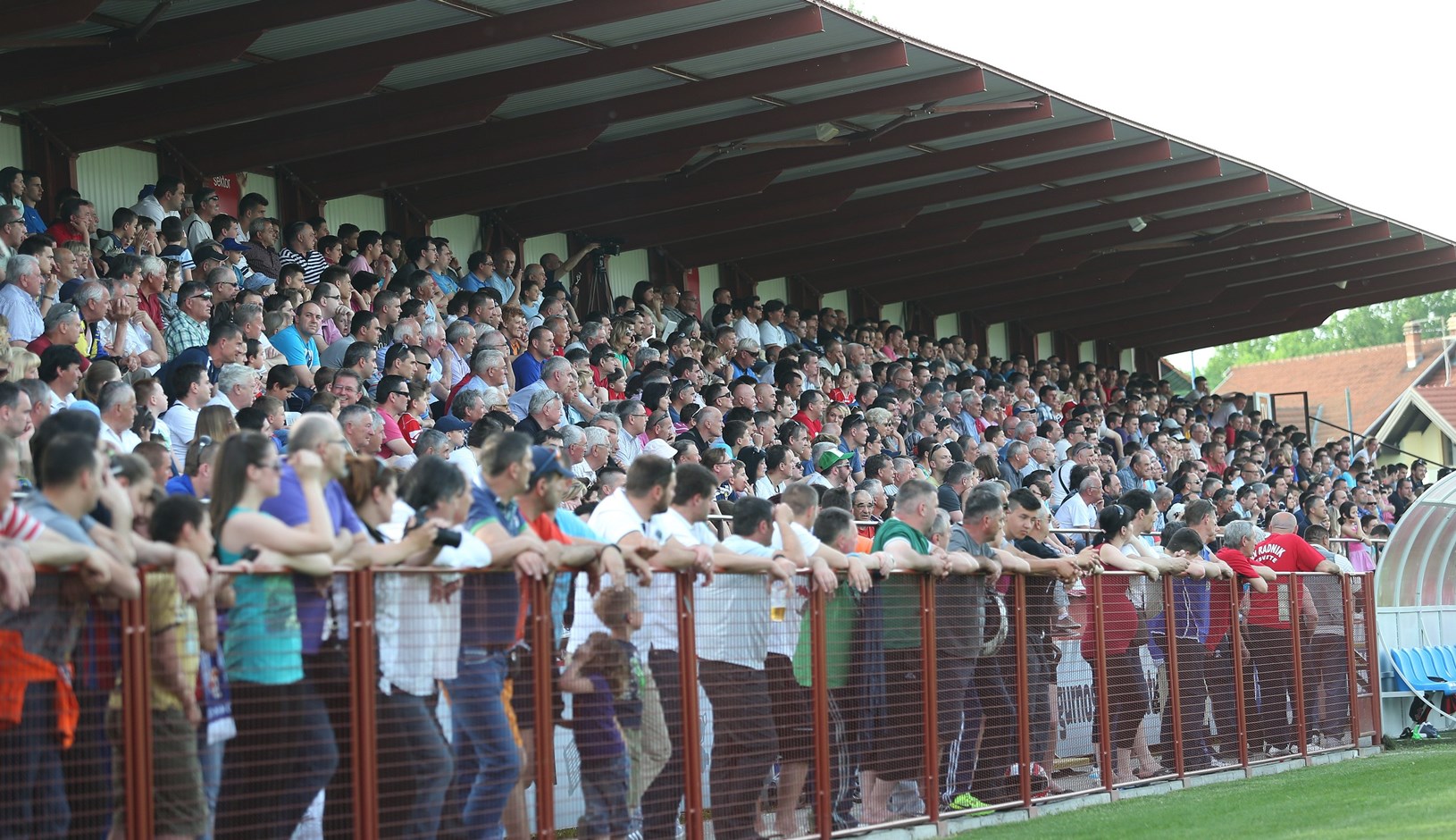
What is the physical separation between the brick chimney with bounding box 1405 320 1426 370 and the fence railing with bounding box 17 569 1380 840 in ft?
200

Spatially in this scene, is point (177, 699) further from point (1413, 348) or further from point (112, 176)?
point (1413, 348)

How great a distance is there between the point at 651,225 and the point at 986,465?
817cm

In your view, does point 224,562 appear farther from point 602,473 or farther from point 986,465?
point 986,465

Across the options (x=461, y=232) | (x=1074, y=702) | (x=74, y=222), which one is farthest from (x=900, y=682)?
(x=461, y=232)

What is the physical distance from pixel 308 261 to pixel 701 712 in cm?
780

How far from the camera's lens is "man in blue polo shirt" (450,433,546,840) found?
22.1 feet

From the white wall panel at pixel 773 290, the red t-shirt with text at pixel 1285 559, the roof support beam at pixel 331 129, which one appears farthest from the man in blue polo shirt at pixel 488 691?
the white wall panel at pixel 773 290

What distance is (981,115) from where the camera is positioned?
19047 mm

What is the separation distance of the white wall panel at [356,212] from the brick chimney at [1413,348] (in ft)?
190

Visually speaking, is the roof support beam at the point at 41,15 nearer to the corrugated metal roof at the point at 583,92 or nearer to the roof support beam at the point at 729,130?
the corrugated metal roof at the point at 583,92

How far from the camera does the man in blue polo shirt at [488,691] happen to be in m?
6.72

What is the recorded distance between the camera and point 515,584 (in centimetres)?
694

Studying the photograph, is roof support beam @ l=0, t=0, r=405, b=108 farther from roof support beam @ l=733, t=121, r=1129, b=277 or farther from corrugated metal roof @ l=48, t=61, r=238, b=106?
roof support beam @ l=733, t=121, r=1129, b=277

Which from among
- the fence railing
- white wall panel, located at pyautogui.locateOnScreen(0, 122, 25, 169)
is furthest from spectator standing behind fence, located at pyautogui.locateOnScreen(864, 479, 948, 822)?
white wall panel, located at pyautogui.locateOnScreen(0, 122, 25, 169)
